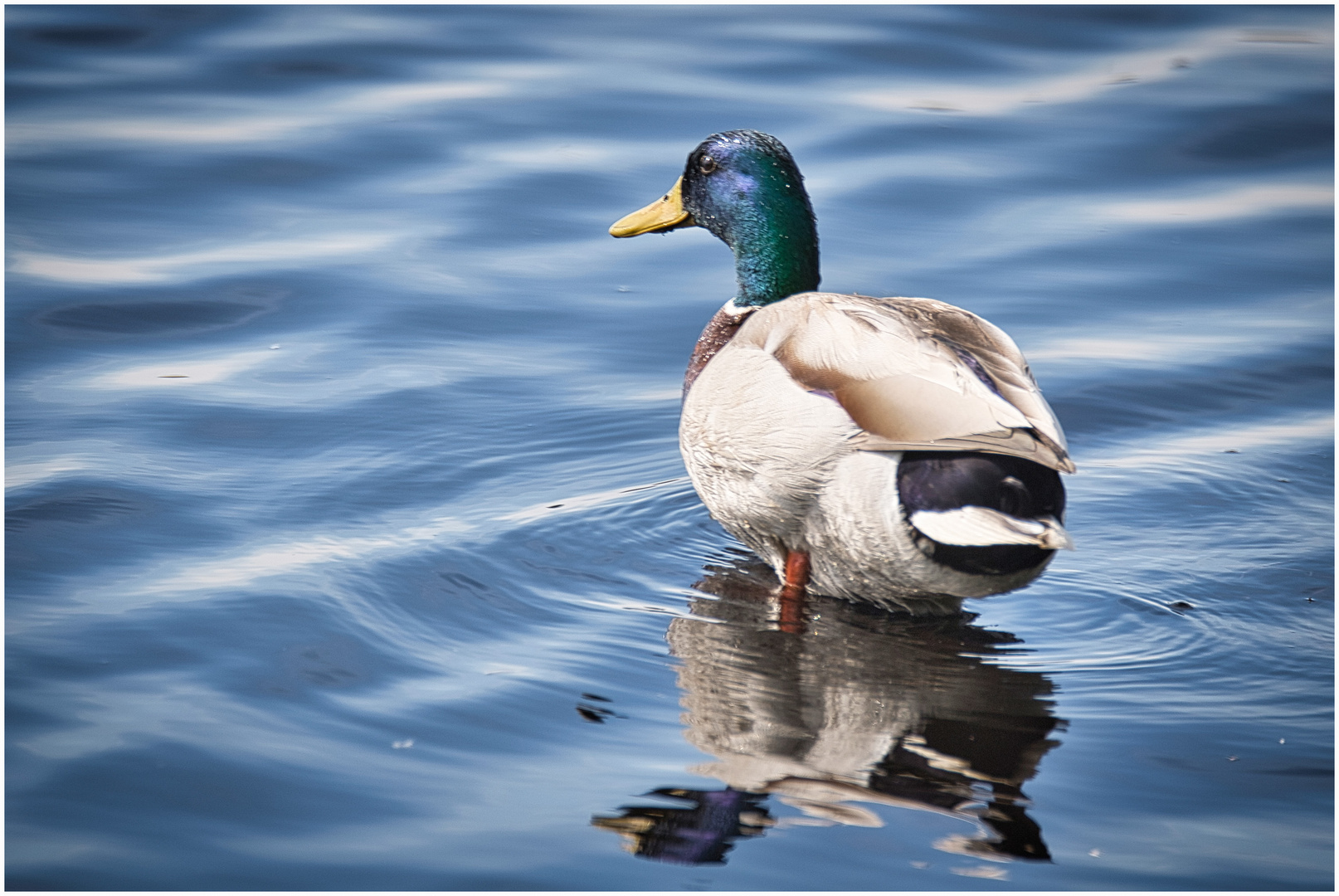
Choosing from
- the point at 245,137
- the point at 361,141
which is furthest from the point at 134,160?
the point at 361,141

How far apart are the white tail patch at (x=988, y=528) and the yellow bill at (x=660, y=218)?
180cm

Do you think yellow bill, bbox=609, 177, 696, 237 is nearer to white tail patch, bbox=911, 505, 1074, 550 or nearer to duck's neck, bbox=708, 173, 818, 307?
duck's neck, bbox=708, 173, 818, 307

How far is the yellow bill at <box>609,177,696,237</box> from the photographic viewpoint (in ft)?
16.3

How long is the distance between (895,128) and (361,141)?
3.05 metres

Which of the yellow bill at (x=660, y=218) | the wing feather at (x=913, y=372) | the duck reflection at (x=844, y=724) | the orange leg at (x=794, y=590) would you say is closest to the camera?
the duck reflection at (x=844, y=724)

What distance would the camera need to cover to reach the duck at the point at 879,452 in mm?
3428

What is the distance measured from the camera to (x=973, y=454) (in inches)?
136

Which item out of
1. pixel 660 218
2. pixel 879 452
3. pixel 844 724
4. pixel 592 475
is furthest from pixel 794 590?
pixel 660 218

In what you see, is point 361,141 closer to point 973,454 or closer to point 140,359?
point 140,359

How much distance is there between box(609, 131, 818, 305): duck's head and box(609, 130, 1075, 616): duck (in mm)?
431

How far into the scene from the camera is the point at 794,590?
4125mm

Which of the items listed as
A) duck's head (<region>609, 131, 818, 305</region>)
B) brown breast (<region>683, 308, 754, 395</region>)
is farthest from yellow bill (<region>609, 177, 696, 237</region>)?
brown breast (<region>683, 308, 754, 395</region>)

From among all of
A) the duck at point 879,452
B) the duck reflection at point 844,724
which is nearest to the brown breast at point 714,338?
the duck at point 879,452

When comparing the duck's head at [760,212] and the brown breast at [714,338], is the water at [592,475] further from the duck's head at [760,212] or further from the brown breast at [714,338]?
the duck's head at [760,212]
